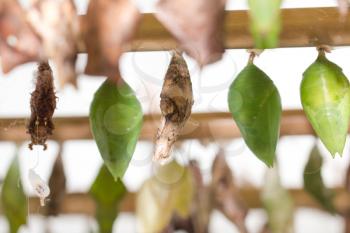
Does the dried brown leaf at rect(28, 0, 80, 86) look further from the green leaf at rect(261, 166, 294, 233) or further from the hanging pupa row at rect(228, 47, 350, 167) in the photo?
the green leaf at rect(261, 166, 294, 233)

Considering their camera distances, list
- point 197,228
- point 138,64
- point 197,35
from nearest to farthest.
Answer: point 197,35, point 138,64, point 197,228

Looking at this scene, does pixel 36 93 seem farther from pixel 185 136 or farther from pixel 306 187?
pixel 306 187

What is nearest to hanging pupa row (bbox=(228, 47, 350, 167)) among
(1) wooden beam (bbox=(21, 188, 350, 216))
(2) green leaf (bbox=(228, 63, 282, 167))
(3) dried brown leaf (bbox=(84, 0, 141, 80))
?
(2) green leaf (bbox=(228, 63, 282, 167))

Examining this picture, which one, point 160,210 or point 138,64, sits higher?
point 138,64

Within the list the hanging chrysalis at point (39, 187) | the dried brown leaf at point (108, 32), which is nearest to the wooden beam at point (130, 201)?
the hanging chrysalis at point (39, 187)

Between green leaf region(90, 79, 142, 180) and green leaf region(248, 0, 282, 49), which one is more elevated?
green leaf region(248, 0, 282, 49)

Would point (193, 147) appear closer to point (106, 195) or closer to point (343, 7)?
point (106, 195)

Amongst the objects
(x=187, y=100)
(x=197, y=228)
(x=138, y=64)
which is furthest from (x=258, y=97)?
(x=197, y=228)
